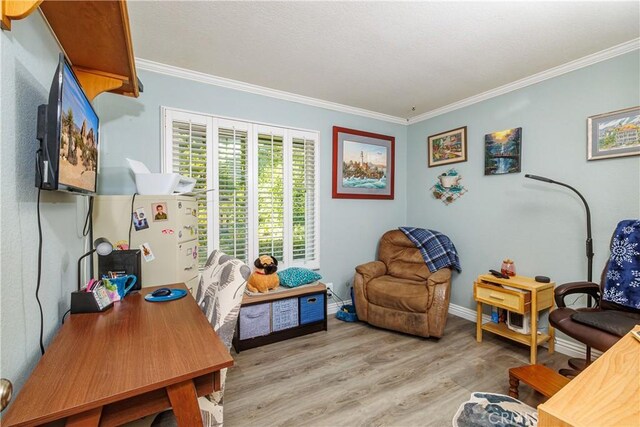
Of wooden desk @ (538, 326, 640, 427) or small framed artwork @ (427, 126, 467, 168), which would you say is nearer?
wooden desk @ (538, 326, 640, 427)

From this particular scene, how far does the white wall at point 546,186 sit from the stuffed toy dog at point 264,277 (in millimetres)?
2156

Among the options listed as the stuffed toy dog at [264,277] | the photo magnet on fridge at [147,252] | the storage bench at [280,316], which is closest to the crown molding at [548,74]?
the storage bench at [280,316]

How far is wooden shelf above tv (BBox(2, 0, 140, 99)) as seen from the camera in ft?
3.56

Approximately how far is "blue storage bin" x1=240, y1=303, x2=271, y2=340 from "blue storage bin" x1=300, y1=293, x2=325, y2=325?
351 mm

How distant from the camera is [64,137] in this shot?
3.51 feet

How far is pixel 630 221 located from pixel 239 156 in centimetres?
318

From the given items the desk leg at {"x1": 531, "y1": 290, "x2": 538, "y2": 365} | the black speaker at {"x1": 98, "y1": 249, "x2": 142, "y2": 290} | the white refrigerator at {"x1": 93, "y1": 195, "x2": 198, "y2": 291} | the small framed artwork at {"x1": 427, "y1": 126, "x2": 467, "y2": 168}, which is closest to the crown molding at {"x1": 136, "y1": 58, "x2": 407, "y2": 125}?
the small framed artwork at {"x1": 427, "y1": 126, "x2": 467, "y2": 168}

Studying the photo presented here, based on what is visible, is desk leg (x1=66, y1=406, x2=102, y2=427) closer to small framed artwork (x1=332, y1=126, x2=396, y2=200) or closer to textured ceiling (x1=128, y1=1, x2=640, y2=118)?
textured ceiling (x1=128, y1=1, x2=640, y2=118)

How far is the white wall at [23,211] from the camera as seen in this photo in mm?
831

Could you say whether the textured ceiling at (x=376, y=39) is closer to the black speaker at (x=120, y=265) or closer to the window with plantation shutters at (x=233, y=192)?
the window with plantation shutters at (x=233, y=192)

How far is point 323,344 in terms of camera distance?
2.66 metres

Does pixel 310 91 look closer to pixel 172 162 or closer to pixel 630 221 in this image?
pixel 172 162

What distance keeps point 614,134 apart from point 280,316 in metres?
3.13

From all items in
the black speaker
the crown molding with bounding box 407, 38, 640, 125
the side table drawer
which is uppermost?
the crown molding with bounding box 407, 38, 640, 125
